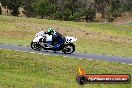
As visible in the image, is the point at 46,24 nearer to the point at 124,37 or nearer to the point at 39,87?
the point at 124,37

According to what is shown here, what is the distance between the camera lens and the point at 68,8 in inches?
3942

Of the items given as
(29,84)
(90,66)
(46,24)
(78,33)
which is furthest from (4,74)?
(46,24)

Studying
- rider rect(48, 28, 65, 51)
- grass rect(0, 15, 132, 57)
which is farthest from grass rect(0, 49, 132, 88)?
grass rect(0, 15, 132, 57)

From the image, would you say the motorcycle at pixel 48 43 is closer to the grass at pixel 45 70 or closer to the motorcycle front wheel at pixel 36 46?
the motorcycle front wheel at pixel 36 46

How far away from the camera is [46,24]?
5316 centimetres

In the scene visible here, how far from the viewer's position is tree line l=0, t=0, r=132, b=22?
92.8 metres

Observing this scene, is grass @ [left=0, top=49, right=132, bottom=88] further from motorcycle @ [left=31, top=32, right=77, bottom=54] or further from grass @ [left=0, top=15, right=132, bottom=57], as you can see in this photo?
grass @ [left=0, top=15, right=132, bottom=57]

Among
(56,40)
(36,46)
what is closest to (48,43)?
(56,40)

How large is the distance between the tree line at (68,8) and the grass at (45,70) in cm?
6956

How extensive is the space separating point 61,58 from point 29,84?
664 centimetres

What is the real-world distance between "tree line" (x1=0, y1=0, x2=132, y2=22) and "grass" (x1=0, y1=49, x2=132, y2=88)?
69.6 metres

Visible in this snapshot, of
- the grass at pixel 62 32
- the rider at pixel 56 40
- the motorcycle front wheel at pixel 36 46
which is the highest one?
the rider at pixel 56 40

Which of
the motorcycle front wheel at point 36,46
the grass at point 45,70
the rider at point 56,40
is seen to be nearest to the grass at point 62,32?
the motorcycle front wheel at point 36,46

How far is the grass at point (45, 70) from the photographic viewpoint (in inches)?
652
